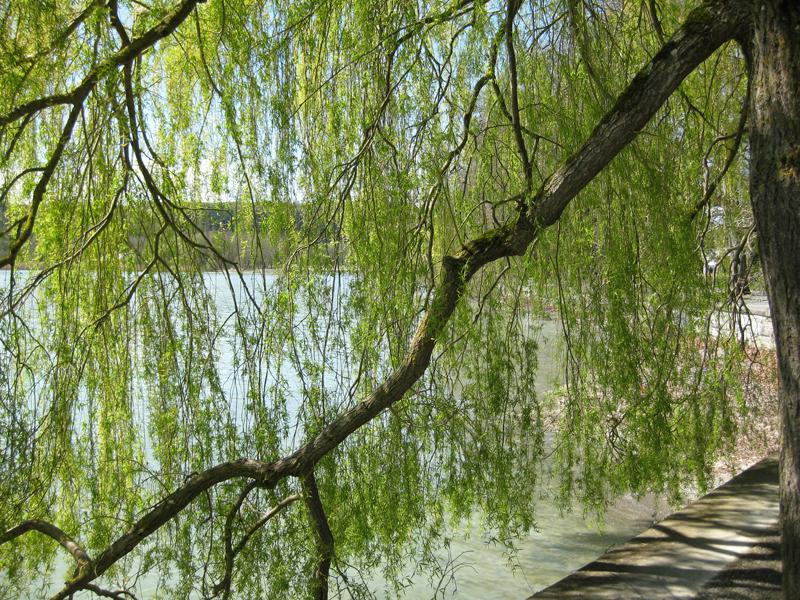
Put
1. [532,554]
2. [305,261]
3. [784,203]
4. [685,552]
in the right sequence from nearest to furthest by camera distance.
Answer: [784,203] → [305,261] → [685,552] → [532,554]

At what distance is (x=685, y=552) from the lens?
3342mm

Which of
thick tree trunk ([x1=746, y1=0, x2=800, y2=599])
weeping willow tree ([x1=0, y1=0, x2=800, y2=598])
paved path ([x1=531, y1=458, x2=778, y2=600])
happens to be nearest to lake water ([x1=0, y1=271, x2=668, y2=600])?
paved path ([x1=531, y1=458, x2=778, y2=600])

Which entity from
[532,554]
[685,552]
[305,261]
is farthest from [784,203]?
[532,554]

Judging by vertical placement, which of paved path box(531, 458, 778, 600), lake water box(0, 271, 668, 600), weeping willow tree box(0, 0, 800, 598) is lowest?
lake water box(0, 271, 668, 600)

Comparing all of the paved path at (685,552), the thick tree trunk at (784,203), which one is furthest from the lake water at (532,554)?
the thick tree trunk at (784,203)

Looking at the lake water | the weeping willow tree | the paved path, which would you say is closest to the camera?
the weeping willow tree

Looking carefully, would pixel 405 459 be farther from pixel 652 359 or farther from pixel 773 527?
pixel 773 527

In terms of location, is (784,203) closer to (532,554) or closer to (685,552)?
(685,552)

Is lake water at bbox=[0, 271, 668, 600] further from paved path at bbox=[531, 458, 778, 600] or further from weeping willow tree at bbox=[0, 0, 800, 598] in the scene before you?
weeping willow tree at bbox=[0, 0, 800, 598]

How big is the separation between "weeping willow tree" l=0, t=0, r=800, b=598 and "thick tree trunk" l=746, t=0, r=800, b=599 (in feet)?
0.03

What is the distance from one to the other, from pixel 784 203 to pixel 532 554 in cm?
396

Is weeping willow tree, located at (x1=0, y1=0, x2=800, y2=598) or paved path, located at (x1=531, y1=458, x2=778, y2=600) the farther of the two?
paved path, located at (x1=531, y1=458, x2=778, y2=600)

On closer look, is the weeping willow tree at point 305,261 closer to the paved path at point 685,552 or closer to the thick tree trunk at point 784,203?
the thick tree trunk at point 784,203

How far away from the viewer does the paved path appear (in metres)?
3.04
